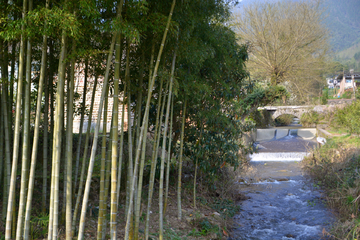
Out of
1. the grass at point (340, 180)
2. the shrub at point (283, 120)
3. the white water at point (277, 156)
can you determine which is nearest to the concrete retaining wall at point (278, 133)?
the shrub at point (283, 120)

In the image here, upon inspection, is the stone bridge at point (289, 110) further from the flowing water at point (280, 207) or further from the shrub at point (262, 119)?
the flowing water at point (280, 207)

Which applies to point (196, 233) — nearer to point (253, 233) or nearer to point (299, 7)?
point (253, 233)

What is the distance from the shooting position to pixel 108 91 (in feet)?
11.1

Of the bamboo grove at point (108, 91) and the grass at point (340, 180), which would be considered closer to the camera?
the bamboo grove at point (108, 91)

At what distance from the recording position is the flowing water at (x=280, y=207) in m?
5.17

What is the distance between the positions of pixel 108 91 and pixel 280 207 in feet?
16.8

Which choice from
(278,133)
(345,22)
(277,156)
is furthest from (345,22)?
(277,156)

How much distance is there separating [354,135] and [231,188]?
22.5 ft

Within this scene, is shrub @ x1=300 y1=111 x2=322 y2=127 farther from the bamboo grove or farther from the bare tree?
the bamboo grove

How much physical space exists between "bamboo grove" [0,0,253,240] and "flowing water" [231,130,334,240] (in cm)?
130

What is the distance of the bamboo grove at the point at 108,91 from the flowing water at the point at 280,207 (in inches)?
51.1

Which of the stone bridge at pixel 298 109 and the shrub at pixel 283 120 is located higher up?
the stone bridge at pixel 298 109

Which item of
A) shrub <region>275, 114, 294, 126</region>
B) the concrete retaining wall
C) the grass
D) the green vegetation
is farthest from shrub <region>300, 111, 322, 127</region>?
the grass

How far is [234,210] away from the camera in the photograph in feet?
19.5
